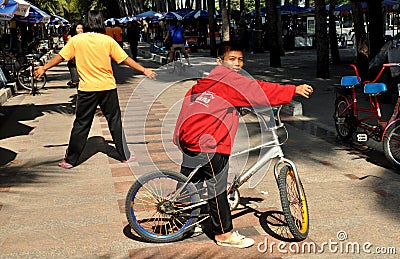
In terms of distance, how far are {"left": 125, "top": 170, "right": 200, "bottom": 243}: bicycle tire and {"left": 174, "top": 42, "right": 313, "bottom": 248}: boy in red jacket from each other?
17 cm

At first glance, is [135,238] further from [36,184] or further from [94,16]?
[94,16]

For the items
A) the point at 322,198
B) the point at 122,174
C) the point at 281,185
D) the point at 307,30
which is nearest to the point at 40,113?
the point at 122,174

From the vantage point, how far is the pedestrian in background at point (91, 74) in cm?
723

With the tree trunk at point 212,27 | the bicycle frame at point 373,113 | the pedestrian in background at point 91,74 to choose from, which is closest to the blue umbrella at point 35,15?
the tree trunk at point 212,27

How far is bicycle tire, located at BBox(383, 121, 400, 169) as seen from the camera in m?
7.01

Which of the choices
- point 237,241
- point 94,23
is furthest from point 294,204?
point 94,23

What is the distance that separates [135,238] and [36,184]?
90.3 inches

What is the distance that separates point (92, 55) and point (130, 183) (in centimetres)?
168

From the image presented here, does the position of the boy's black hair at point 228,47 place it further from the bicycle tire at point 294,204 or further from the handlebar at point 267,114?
the bicycle tire at point 294,204

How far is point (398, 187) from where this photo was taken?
250 inches

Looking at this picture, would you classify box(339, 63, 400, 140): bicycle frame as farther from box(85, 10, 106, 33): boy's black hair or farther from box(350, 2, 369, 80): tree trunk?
box(350, 2, 369, 80): tree trunk

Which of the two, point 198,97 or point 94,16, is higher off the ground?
point 94,16

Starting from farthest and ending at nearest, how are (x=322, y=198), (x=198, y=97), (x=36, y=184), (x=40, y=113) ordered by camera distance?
(x=40, y=113) < (x=36, y=184) < (x=322, y=198) < (x=198, y=97)

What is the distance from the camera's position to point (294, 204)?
475 cm
